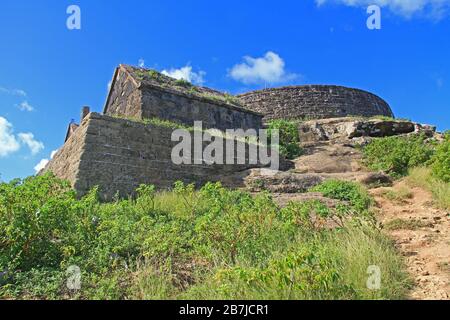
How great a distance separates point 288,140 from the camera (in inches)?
593

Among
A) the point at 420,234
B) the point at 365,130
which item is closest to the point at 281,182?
the point at 420,234

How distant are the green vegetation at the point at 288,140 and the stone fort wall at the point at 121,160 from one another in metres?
3.06

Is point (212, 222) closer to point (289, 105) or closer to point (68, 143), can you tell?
point (68, 143)

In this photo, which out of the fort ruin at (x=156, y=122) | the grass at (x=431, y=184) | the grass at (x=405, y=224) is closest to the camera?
the grass at (x=405, y=224)

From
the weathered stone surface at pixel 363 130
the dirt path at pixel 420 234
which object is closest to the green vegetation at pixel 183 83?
the weathered stone surface at pixel 363 130

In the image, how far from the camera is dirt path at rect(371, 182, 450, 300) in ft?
14.0

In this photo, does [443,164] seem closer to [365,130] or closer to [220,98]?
[365,130]

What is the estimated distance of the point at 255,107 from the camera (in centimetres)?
2361

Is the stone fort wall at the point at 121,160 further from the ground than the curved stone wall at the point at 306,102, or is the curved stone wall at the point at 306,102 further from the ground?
the curved stone wall at the point at 306,102

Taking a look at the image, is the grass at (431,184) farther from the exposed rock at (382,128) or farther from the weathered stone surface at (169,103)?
the weathered stone surface at (169,103)

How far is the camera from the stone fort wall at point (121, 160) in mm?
9109
